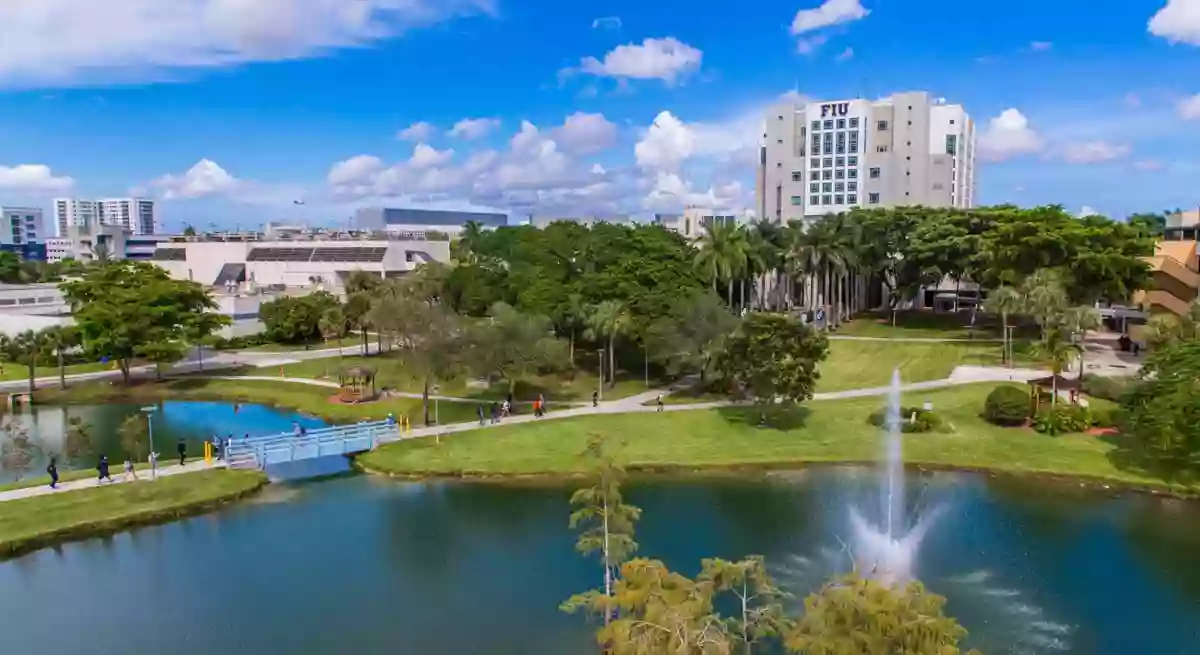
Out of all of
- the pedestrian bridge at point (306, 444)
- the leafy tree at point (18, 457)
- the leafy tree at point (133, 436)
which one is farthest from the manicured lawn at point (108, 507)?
the leafy tree at point (18, 457)

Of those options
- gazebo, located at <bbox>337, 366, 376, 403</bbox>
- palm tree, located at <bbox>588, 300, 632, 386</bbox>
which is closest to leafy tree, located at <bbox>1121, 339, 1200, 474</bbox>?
palm tree, located at <bbox>588, 300, 632, 386</bbox>

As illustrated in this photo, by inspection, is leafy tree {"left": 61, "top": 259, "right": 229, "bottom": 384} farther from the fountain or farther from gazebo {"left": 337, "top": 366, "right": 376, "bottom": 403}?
the fountain

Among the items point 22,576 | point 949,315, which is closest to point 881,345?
point 949,315

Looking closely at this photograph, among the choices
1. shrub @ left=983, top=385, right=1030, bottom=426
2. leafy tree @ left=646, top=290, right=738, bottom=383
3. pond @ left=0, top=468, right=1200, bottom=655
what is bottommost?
pond @ left=0, top=468, right=1200, bottom=655

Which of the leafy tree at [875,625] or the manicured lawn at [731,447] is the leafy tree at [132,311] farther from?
the leafy tree at [875,625]

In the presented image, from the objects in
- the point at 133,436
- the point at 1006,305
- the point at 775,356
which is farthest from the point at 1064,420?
the point at 133,436

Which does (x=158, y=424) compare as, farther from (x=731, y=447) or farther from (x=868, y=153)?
(x=868, y=153)
